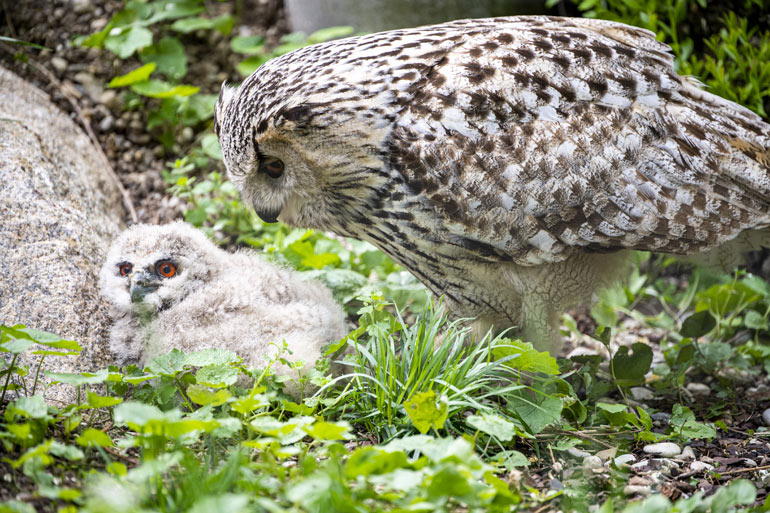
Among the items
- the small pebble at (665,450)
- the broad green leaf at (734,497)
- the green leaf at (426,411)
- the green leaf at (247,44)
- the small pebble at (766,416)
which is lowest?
the small pebble at (766,416)

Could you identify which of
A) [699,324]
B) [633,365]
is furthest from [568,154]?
[699,324]

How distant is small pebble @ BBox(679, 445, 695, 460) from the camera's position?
3.02 meters

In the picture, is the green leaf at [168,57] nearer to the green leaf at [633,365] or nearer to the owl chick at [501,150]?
the owl chick at [501,150]

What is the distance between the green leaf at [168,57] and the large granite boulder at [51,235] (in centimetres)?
96

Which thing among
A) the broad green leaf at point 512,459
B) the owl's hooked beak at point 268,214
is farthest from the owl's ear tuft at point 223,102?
the broad green leaf at point 512,459

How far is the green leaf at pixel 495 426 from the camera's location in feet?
8.29

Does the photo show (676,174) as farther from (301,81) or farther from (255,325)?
(255,325)

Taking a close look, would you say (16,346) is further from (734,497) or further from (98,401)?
(734,497)

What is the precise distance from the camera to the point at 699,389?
3.86 meters

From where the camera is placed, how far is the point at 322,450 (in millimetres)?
2490

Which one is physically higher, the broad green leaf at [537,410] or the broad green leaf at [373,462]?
the broad green leaf at [373,462]

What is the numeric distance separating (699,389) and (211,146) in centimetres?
319

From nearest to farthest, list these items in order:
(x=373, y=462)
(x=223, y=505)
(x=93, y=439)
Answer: (x=223, y=505) < (x=373, y=462) < (x=93, y=439)

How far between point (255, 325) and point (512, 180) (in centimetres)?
126
